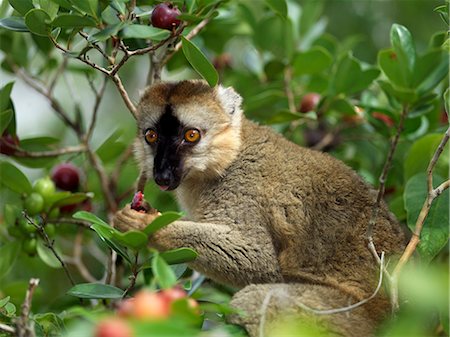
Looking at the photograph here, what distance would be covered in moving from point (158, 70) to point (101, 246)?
1839mm

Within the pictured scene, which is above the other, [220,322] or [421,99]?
[421,99]

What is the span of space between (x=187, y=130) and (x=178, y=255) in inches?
68.4

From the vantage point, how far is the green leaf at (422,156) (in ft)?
20.2

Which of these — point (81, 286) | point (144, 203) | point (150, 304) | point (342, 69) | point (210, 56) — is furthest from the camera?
point (210, 56)

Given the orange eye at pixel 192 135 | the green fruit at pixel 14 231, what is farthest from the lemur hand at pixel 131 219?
the green fruit at pixel 14 231

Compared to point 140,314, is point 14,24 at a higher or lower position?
higher

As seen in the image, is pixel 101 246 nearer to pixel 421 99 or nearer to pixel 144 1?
pixel 144 1

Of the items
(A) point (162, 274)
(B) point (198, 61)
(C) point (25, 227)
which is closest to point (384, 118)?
(B) point (198, 61)

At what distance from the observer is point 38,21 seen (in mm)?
5062

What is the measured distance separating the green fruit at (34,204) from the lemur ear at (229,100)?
1.66 meters

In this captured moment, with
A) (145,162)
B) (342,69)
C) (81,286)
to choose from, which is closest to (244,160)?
(145,162)

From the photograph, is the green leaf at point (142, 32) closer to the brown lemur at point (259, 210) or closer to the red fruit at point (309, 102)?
→ the brown lemur at point (259, 210)

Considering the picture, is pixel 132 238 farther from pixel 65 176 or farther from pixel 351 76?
pixel 351 76

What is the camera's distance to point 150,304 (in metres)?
2.82
